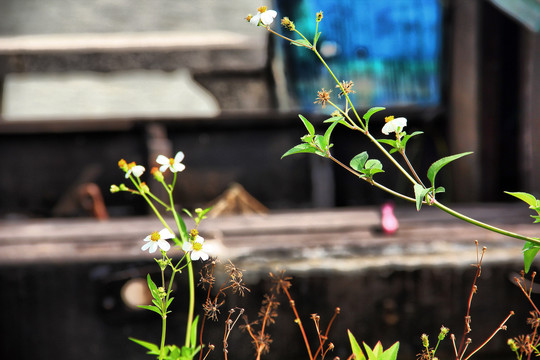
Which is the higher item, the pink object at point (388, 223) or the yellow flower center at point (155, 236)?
the yellow flower center at point (155, 236)

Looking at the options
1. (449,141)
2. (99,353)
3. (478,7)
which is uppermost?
(478,7)

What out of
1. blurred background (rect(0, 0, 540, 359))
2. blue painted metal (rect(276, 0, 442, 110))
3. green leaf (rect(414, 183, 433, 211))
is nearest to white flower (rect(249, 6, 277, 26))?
green leaf (rect(414, 183, 433, 211))

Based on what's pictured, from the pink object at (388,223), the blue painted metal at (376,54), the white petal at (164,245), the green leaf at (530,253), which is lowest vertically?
the pink object at (388,223)

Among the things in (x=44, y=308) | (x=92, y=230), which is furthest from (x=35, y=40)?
(x=44, y=308)

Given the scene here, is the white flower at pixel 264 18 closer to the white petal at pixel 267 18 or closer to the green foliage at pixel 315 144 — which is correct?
the white petal at pixel 267 18

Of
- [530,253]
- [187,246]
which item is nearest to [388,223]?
[530,253]

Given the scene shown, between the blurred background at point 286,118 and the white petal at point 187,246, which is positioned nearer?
the white petal at point 187,246

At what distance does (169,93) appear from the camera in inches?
213

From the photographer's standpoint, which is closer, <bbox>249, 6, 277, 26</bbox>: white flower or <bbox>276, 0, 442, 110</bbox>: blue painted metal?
<bbox>249, 6, 277, 26</bbox>: white flower

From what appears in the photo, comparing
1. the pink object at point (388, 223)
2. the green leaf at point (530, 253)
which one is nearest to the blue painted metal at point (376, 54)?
the pink object at point (388, 223)

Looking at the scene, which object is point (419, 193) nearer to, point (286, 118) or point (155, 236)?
point (155, 236)

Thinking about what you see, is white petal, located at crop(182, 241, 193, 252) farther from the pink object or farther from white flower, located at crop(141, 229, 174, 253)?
the pink object

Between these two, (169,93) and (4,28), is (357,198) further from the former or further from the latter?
(4,28)

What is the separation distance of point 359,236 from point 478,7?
6.08ft
